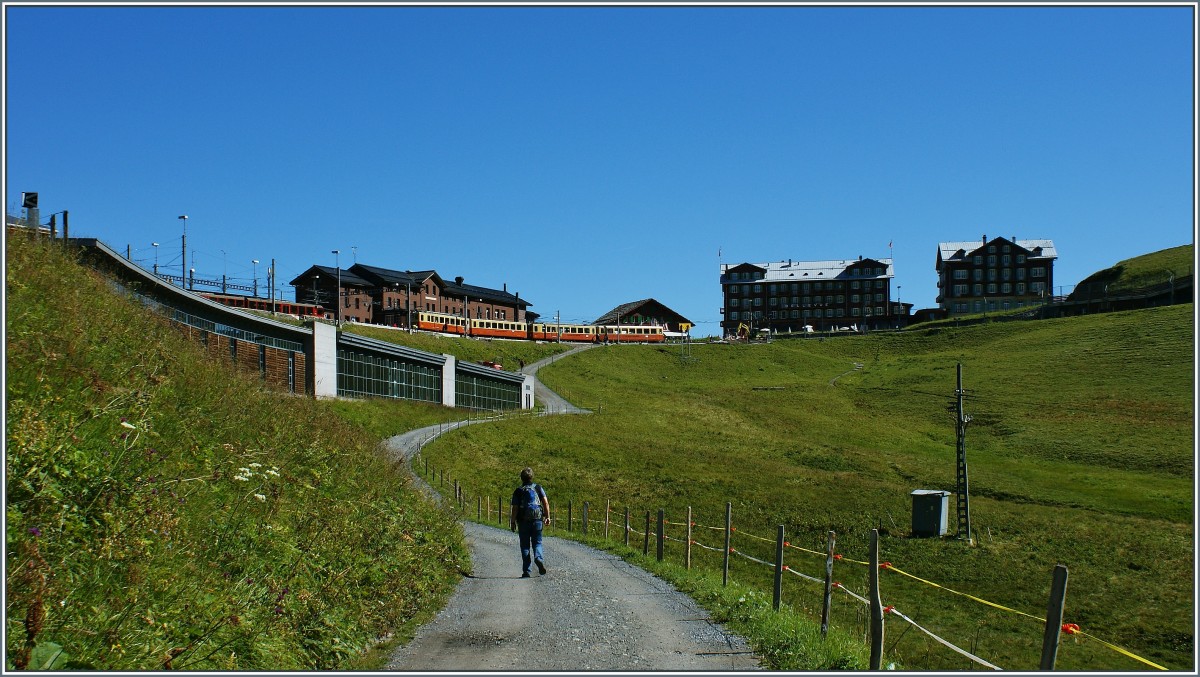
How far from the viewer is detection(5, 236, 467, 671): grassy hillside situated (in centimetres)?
679

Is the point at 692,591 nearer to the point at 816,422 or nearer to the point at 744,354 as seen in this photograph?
the point at 816,422

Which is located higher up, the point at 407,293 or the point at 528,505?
the point at 407,293

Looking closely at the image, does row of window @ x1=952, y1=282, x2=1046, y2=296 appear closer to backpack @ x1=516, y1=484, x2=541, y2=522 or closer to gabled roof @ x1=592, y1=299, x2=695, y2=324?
gabled roof @ x1=592, y1=299, x2=695, y2=324

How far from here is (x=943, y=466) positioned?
52.5 metres

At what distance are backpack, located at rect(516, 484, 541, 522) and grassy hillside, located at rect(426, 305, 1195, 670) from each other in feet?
17.0

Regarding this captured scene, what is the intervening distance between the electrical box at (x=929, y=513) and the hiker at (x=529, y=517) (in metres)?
22.8

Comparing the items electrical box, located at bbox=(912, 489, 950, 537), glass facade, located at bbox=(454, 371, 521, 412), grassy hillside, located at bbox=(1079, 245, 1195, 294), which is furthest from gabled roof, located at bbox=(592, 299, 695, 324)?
electrical box, located at bbox=(912, 489, 950, 537)

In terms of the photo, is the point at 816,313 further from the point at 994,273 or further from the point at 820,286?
the point at 994,273

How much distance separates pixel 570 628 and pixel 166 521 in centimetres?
468

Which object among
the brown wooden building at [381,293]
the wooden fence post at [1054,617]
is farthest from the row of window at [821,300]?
the wooden fence post at [1054,617]

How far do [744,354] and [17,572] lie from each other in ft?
377

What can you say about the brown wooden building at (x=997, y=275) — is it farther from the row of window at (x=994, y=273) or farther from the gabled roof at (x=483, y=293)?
the gabled roof at (x=483, y=293)

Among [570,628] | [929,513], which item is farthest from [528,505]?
[929,513]

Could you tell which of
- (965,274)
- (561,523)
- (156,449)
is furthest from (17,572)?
(965,274)
